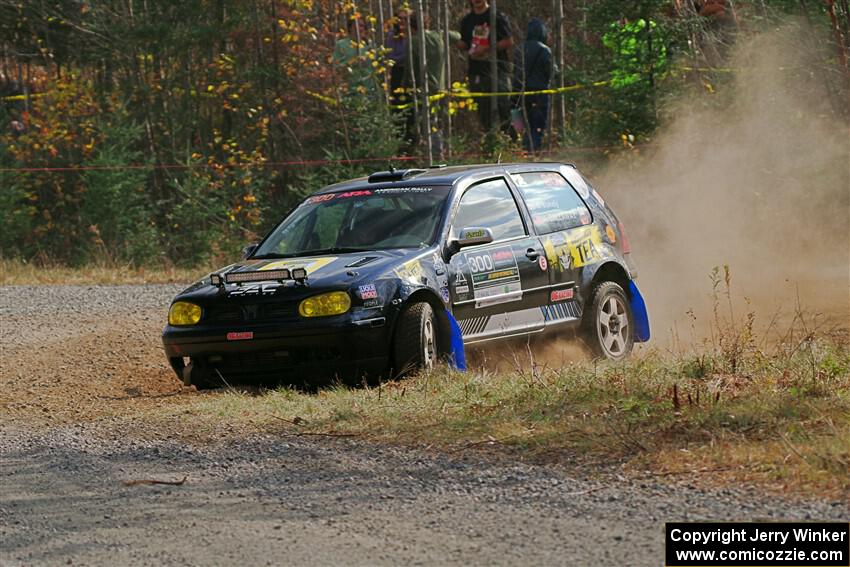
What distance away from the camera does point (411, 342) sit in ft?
30.2

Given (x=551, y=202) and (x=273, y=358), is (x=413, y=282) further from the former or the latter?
(x=551, y=202)

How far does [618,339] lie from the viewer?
36.9 ft

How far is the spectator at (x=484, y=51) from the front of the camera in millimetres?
21062

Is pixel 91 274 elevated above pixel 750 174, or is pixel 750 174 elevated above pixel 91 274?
pixel 750 174

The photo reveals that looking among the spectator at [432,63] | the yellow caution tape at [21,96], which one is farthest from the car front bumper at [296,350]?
the yellow caution tape at [21,96]

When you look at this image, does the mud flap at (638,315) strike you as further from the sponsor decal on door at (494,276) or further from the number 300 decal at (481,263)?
the number 300 decal at (481,263)

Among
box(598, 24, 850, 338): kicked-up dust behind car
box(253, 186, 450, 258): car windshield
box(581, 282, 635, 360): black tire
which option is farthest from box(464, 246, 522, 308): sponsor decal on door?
Result: box(598, 24, 850, 338): kicked-up dust behind car

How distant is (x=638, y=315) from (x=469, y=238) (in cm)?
219

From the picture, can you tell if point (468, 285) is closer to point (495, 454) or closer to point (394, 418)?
point (394, 418)

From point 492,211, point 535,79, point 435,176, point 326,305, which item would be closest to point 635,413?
point 326,305

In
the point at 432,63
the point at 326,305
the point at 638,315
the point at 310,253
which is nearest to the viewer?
the point at 326,305

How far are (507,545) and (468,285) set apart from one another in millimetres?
4761

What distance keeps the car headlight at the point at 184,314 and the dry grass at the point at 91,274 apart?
9.04 metres

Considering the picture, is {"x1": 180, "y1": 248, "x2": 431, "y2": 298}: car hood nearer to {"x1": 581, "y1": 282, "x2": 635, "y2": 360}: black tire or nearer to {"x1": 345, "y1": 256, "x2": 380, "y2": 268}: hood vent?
{"x1": 345, "y1": 256, "x2": 380, "y2": 268}: hood vent
